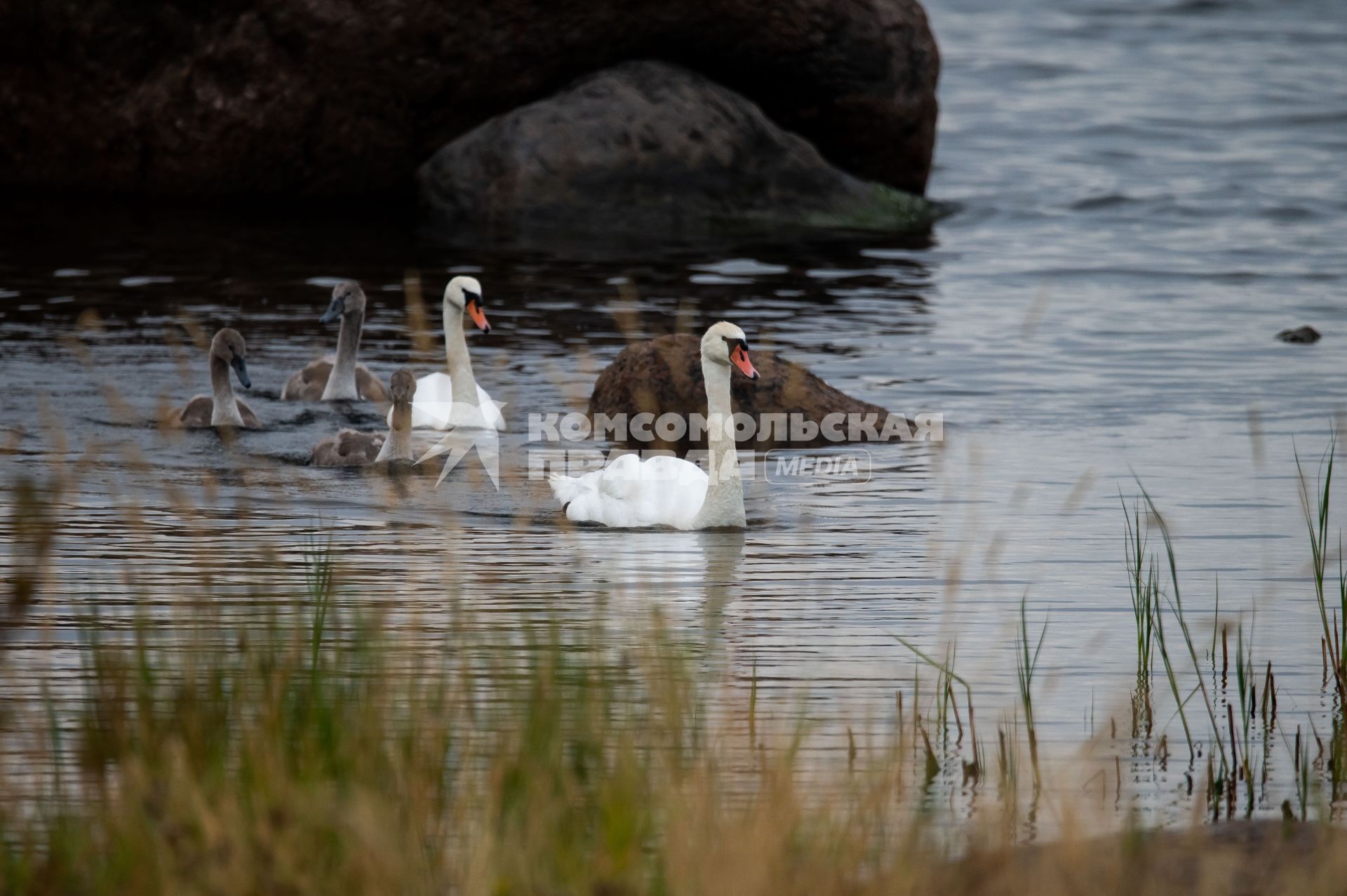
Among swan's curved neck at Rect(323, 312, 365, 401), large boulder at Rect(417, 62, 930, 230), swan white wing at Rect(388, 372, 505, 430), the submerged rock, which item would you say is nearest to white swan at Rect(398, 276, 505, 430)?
swan white wing at Rect(388, 372, 505, 430)

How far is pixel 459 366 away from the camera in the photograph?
1120 cm

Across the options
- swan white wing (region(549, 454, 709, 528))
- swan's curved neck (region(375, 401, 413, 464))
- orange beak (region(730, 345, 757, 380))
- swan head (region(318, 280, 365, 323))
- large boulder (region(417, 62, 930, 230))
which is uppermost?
large boulder (region(417, 62, 930, 230))

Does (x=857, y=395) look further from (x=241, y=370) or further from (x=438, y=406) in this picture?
(x=241, y=370)

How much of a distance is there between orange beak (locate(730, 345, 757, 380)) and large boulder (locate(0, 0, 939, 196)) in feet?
35.8

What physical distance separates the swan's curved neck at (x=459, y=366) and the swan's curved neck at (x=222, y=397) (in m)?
1.26

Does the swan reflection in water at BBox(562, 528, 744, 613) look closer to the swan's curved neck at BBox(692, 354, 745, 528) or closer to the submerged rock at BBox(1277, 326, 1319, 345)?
the swan's curved neck at BBox(692, 354, 745, 528)

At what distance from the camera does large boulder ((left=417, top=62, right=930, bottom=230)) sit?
19.0 metres

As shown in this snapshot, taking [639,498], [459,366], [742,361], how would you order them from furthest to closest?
[459,366]
[742,361]
[639,498]

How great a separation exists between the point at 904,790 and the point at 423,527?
4115 mm

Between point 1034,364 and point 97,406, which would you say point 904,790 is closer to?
point 97,406

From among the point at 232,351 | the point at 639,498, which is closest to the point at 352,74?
the point at 232,351

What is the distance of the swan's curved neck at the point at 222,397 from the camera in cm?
1096

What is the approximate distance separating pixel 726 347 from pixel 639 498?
0.88 m

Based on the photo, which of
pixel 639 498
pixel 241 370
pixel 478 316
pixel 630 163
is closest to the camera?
pixel 639 498
